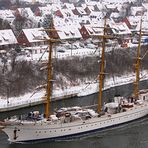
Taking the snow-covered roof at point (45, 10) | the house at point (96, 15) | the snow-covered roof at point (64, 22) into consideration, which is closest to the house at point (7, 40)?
the snow-covered roof at point (64, 22)

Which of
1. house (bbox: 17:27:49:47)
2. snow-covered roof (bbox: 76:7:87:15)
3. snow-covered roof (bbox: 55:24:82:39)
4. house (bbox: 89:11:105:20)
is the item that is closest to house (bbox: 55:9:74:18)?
snow-covered roof (bbox: 76:7:87:15)

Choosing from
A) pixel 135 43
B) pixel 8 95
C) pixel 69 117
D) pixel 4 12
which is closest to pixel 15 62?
pixel 8 95

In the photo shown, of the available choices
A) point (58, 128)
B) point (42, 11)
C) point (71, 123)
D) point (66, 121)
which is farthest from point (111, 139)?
point (42, 11)

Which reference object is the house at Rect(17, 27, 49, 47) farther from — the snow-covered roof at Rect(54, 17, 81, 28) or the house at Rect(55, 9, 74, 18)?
the house at Rect(55, 9, 74, 18)

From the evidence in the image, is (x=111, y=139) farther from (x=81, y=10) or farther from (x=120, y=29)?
(x=81, y=10)

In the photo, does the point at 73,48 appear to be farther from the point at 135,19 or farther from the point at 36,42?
the point at 135,19
